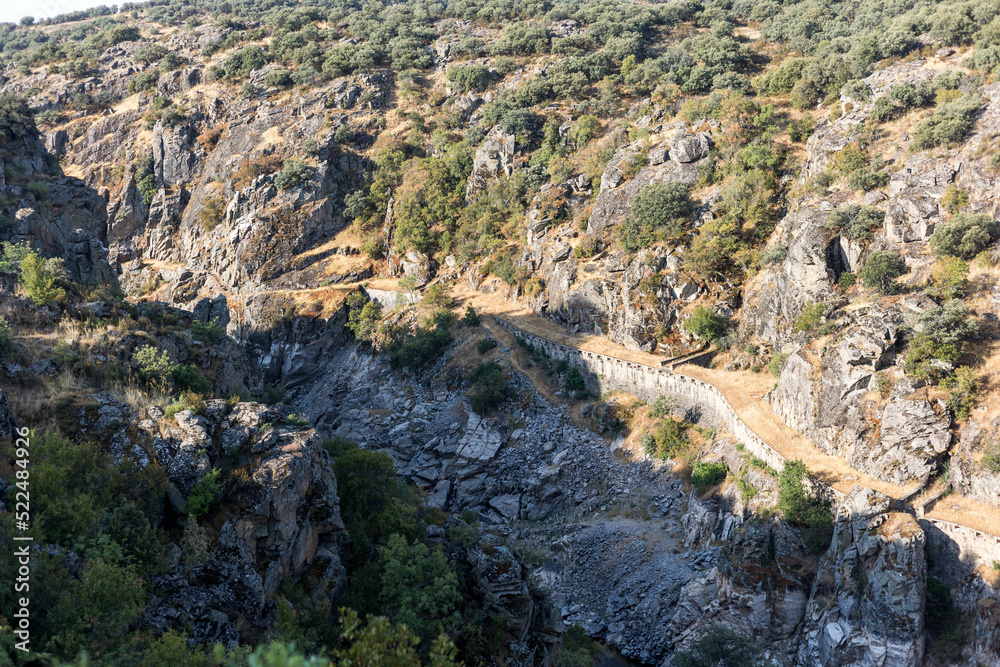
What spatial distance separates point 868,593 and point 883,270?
1701cm

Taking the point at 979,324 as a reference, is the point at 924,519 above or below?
below

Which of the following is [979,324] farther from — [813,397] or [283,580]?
[283,580]

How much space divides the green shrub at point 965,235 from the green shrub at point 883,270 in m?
1.74

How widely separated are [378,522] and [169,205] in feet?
193

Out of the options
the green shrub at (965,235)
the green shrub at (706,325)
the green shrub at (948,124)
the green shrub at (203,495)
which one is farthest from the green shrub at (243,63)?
the green shrub at (965,235)

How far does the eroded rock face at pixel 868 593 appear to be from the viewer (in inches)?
856

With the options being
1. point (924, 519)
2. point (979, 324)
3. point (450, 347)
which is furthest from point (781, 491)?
point (450, 347)

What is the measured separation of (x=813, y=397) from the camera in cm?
2973

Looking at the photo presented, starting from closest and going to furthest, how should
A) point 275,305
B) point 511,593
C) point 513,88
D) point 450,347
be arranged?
point 511,593 < point 450,347 < point 275,305 < point 513,88

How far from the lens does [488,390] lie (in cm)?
4134

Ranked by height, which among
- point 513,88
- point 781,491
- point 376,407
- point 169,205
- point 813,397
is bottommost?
point 376,407

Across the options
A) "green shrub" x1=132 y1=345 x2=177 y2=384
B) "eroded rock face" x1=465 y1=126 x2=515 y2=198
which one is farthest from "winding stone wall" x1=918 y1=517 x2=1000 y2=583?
"eroded rock face" x1=465 y1=126 x2=515 y2=198

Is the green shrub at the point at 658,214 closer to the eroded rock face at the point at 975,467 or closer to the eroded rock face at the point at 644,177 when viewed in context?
the eroded rock face at the point at 644,177

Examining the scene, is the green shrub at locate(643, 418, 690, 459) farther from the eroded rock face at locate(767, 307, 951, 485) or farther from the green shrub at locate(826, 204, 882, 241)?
the green shrub at locate(826, 204, 882, 241)
